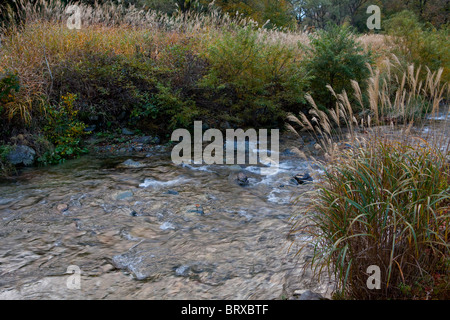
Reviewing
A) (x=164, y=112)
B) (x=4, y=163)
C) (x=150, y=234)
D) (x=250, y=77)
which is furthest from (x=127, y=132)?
(x=150, y=234)

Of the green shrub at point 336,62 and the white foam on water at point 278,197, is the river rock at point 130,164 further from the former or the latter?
the green shrub at point 336,62

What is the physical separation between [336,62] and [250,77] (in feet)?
7.97

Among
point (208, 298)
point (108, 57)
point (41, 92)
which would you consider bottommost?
point (208, 298)

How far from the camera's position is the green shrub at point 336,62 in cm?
886

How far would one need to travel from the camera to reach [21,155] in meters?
6.40

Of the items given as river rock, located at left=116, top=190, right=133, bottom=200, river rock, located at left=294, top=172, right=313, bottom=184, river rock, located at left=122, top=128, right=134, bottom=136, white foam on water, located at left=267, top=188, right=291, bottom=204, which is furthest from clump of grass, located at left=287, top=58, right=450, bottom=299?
river rock, located at left=122, top=128, right=134, bottom=136

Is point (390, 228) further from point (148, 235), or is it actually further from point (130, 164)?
point (130, 164)

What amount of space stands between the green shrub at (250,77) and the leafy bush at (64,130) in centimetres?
300

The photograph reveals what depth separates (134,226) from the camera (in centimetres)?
415

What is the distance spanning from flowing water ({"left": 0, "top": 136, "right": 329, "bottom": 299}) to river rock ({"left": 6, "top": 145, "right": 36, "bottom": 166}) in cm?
49

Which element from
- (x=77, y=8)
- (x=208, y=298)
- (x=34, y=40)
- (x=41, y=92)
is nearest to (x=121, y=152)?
(x=41, y=92)

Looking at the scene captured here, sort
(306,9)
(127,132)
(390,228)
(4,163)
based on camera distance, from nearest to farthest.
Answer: (390,228) < (4,163) < (127,132) < (306,9)
